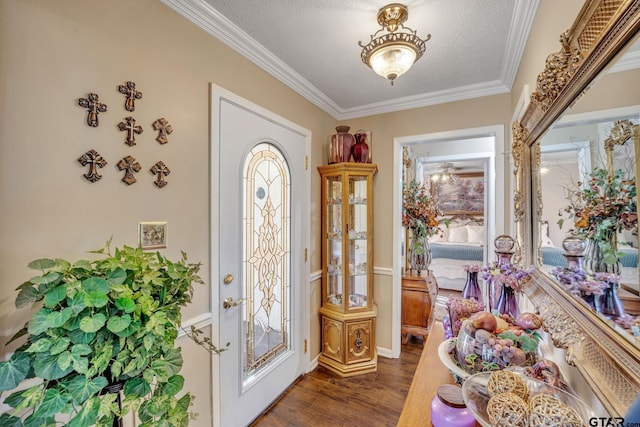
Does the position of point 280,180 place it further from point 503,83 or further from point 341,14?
point 503,83

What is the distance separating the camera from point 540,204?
1.26 metres

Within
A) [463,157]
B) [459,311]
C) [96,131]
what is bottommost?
[459,311]

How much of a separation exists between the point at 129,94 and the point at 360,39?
1.36 metres

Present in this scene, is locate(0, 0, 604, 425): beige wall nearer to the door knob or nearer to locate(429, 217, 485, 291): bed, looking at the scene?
the door knob

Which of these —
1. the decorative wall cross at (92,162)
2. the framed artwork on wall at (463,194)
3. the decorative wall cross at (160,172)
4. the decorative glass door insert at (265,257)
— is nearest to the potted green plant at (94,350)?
the decorative wall cross at (92,162)

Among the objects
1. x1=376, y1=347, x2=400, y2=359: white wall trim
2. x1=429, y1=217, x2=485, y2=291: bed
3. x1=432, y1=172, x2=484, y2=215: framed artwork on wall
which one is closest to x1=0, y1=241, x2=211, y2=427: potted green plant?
x1=376, y1=347, x2=400, y2=359: white wall trim

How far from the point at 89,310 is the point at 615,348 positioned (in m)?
1.24

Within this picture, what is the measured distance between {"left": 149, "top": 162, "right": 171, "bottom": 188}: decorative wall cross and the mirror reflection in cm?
163

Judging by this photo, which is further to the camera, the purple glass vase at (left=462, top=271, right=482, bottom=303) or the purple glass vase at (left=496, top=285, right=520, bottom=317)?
the purple glass vase at (left=462, top=271, right=482, bottom=303)

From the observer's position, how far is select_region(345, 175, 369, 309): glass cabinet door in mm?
2666

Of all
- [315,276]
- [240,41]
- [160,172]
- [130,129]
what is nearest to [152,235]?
[160,172]

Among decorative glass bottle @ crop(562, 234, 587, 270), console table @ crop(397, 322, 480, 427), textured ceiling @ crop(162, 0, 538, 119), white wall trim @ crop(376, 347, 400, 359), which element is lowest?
white wall trim @ crop(376, 347, 400, 359)

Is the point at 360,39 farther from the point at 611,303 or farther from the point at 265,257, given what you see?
the point at 611,303

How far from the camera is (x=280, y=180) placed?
2.18 meters
